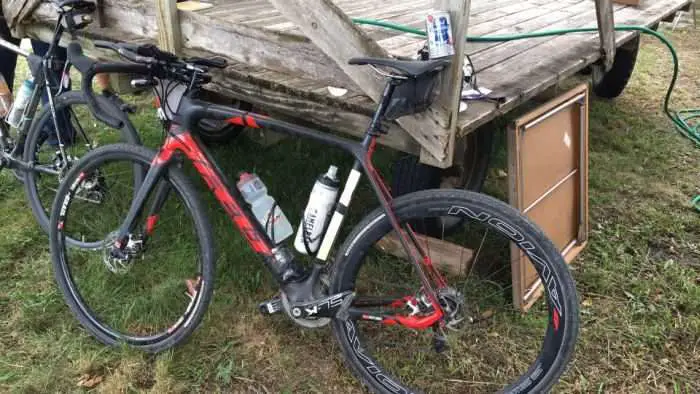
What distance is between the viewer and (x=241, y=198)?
258cm

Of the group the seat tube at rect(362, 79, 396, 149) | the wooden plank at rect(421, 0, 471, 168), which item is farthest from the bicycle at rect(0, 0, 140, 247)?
the wooden plank at rect(421, 0, 471, 168)

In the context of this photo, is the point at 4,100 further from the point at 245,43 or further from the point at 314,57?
the point at 314,57

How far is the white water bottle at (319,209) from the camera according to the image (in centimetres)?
245

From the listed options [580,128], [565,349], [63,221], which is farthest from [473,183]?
[63,221]

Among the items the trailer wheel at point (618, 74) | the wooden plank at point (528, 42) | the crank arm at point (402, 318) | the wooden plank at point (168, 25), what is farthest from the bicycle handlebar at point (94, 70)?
the trailer wheel at point (618, 74)

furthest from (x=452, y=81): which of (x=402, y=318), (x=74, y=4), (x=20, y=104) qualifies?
(x=20, y=104)

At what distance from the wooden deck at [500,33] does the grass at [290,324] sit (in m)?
0.89

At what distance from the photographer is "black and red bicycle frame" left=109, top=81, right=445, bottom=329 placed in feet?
7.39

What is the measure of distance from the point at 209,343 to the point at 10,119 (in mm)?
2180

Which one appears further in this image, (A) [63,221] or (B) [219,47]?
(B) [219,47]

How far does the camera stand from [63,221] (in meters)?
2.77

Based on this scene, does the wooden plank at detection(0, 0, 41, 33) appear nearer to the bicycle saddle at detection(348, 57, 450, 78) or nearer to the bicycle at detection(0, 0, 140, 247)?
the bicycle at detection(0, 0, 140, 247)

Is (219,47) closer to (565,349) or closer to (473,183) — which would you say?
(473,183)

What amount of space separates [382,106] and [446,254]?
1213mm
